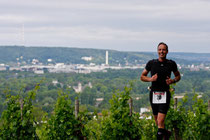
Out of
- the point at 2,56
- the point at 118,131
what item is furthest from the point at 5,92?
the point at 2,56

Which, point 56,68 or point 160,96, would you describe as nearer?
point 160,96

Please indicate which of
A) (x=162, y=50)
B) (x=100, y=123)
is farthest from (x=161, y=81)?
(x=100, y=123)

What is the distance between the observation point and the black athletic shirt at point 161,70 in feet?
17.1

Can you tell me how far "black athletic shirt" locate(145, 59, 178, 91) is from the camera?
5227 millimetres

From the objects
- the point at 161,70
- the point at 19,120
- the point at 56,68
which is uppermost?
the point at 161,70

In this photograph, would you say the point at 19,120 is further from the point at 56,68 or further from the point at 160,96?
the point at 56,68

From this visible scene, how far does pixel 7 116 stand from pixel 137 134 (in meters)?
2.20

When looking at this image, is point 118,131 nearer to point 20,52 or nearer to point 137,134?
point 137,134

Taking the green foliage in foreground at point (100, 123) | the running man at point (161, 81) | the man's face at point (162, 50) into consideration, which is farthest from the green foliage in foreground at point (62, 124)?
the man's face at point (162, 50)

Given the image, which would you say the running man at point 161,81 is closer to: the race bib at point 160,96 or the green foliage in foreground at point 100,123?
the race bib at point 160,96

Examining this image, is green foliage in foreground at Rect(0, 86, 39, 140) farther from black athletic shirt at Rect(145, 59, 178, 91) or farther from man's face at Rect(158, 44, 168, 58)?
man's face at Rect(158, 44, 168, 58)

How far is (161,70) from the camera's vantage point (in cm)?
522

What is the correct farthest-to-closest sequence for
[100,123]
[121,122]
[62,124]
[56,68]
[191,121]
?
→ 1. [56,68]
2. [191,121]
3. [100,123]
4. [121,122]
5. [62,124]

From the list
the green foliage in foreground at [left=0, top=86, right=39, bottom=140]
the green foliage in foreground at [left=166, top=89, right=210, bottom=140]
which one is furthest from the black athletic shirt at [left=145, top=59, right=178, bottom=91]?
the green foliage in foreground at [left=166, top=89, right=210, bottom=140]
